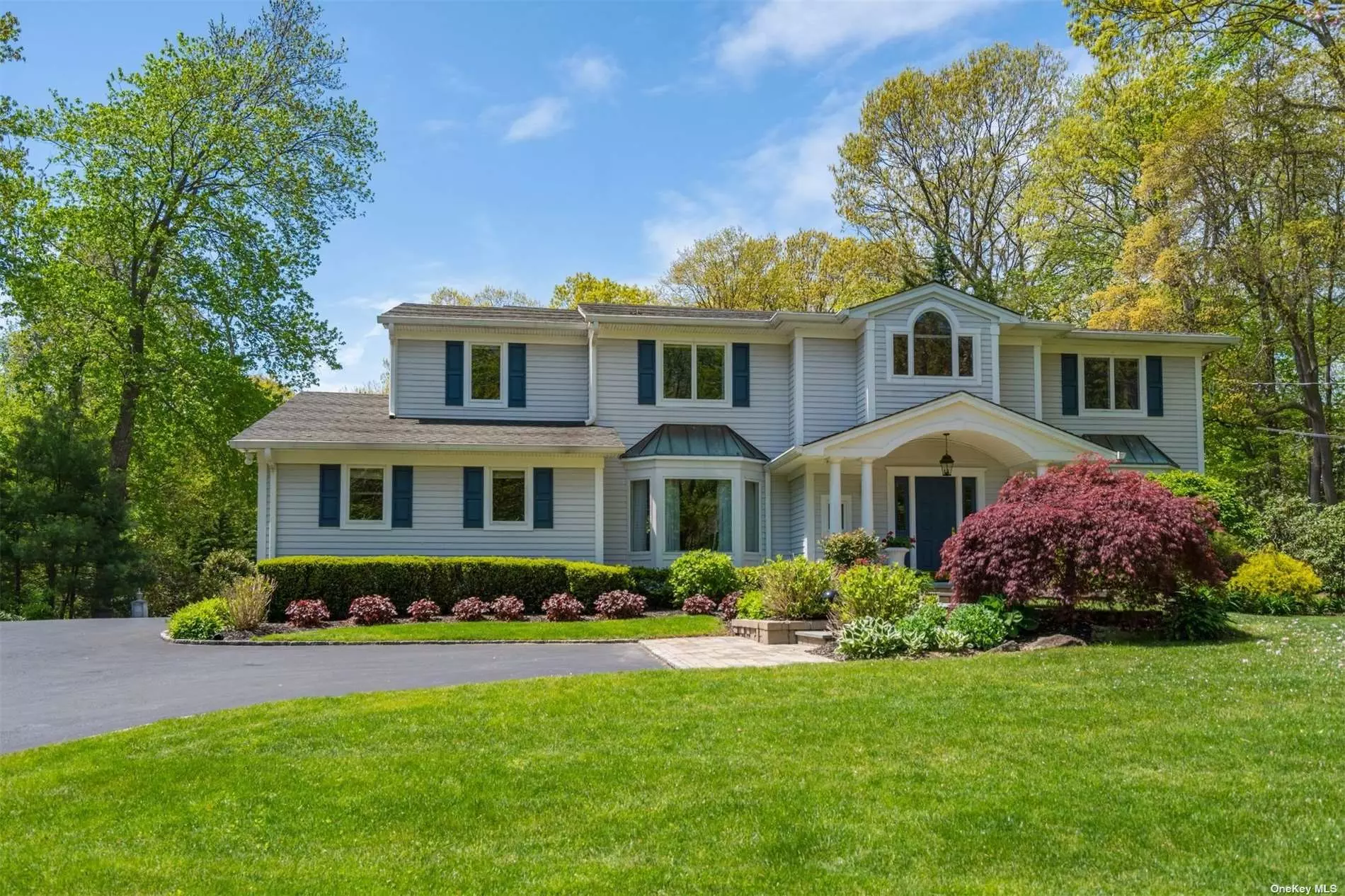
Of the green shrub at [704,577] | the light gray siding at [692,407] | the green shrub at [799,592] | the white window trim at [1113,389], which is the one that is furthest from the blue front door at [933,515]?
the green shrub at [799,592]

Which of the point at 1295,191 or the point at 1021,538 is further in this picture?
the point at 1295,191

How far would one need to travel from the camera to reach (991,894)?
4.72m

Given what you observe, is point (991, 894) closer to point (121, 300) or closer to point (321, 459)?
point (321, 459)

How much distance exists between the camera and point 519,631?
625 inches

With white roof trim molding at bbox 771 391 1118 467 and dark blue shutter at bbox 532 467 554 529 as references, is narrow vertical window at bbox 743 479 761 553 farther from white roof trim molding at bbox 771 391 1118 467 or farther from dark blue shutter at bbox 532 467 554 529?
dark blue shutter at bbox 532 467 554 529

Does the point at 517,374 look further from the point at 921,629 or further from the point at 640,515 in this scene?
the point at 921,629

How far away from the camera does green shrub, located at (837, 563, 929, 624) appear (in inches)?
533

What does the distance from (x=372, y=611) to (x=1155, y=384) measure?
747 inches

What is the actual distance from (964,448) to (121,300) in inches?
836

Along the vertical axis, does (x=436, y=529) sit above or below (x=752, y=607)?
above

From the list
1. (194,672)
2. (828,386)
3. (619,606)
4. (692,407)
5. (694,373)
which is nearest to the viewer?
(194,672)

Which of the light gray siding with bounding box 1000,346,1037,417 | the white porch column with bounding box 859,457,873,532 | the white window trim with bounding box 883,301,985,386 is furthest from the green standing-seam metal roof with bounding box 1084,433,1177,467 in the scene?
the white porch column with bounding box 859,457,873,532

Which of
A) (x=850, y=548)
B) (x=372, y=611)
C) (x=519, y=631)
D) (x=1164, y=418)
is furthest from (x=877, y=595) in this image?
(x=1164, y=418)

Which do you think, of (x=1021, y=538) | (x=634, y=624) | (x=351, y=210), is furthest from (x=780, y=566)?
(x=351, y=210)
